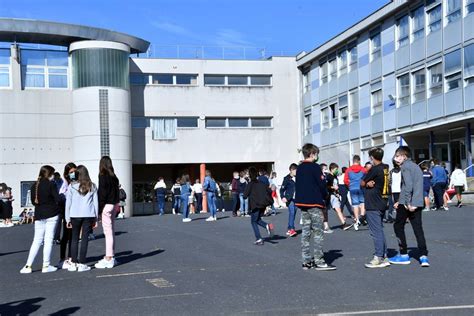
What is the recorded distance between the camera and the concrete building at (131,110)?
121 feet

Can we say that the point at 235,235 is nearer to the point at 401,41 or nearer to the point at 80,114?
the point at 401,41

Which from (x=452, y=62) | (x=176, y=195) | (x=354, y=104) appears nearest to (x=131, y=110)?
(x=176, y=195)

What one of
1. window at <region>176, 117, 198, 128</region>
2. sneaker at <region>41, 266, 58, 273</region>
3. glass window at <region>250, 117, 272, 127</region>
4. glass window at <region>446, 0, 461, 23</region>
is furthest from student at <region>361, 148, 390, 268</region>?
glass window at <region>250, 117, 272, 127</region>

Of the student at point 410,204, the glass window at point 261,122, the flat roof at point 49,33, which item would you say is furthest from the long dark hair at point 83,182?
the glass window at point 261,122

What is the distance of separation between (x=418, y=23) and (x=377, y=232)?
72.1ft

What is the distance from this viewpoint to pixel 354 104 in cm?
3575

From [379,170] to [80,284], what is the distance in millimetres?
4614

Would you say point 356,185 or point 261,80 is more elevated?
point 261,80

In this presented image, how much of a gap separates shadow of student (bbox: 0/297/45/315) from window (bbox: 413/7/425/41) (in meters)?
24.8

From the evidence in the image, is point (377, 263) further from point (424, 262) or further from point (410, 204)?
point (410, 204)

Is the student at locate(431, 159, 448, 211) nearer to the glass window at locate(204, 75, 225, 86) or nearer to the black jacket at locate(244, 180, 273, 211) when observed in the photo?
the black jacket at locate(244, 180, 273, 211)

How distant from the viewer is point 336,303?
712cm

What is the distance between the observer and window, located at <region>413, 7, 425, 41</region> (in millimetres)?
29016

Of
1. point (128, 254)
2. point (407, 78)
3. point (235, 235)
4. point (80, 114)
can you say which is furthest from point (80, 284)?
point (80, 114)
